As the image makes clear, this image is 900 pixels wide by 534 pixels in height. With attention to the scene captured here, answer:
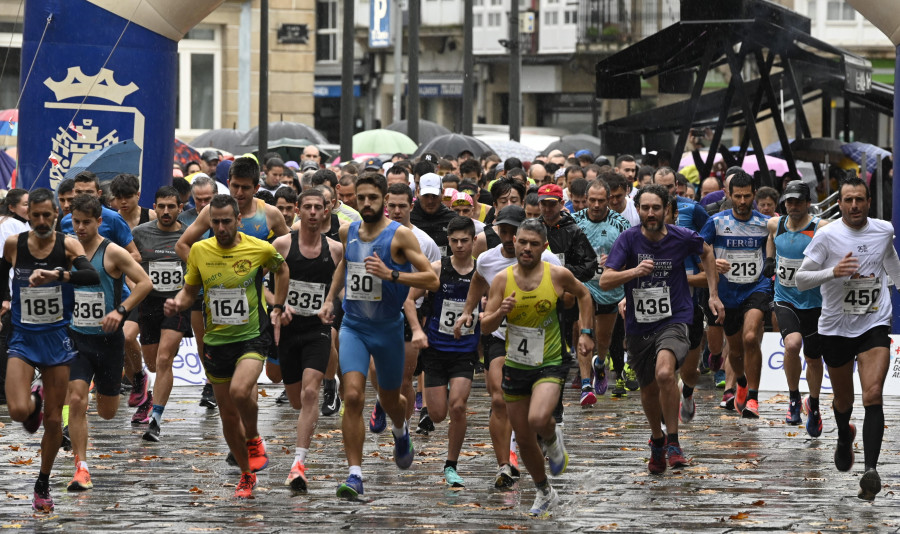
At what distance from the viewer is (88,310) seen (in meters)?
10.4

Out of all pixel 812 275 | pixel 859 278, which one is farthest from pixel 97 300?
pixel 859 278

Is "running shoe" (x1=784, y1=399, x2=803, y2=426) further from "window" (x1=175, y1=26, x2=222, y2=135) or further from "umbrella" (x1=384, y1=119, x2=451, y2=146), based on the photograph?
"window" (x1=175, y1=26, x2=222, y2=135)

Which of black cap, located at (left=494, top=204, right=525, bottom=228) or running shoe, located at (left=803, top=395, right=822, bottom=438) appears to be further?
running shoe, located at (left=803, top=395, right=822, bottom=438)

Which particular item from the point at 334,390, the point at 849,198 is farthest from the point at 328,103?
the point at 849,198

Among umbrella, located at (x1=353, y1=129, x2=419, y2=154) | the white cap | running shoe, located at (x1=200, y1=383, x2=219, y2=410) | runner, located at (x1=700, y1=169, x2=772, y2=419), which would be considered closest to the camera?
the white cap

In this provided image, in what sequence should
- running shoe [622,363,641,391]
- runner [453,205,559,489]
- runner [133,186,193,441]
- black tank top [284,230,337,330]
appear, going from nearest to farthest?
runner [453,205,559,489] → black tank top [284,230,337,330] → runner [133,186,193,441] → running shoe [622,363,641,391]

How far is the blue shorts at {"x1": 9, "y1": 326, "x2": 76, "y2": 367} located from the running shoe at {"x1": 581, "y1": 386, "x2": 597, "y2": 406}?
17.6ft

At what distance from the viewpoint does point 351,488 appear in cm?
906

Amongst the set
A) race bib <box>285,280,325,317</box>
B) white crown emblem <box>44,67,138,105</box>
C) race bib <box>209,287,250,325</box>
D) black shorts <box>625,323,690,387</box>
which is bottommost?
black shorts <box>625,323,690,387</box>

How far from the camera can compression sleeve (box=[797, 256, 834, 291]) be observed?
9.73 meters

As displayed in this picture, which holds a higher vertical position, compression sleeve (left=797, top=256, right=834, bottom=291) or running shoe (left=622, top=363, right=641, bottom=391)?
compression sleeve (left=797, top=256, right=834, bottom=291)

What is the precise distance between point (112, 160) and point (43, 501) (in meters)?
7.16

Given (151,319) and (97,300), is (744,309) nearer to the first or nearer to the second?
(151,319)

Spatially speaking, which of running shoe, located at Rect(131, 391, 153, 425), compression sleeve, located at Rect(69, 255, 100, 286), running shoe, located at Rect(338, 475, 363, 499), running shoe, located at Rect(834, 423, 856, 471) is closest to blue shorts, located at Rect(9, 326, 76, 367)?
compression sleeve, located at Rect(69, 255, 100, 286)
